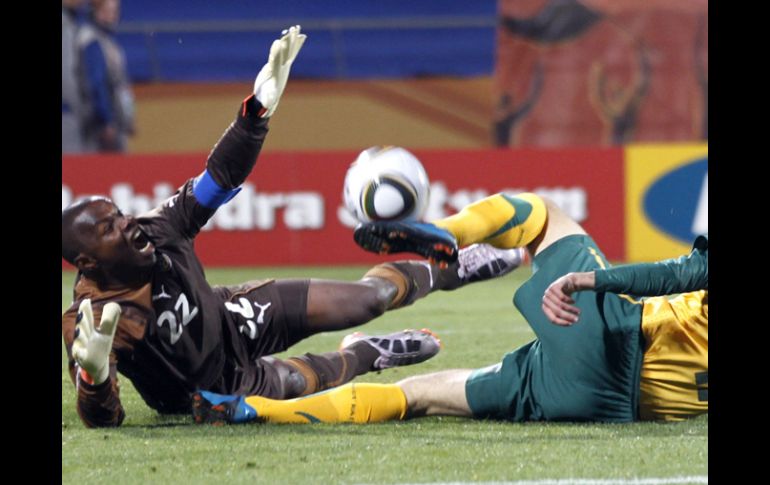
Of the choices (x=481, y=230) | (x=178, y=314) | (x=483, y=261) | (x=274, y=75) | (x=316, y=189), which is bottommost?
(x=178, y=314)

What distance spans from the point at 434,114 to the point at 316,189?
302 centimetres

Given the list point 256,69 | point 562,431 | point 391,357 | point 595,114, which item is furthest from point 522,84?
point 562,431

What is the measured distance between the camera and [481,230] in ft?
15.4

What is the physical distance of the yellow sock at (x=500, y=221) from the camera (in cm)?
464

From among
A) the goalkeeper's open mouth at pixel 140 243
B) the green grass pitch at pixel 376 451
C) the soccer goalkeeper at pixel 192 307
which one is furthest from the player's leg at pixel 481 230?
the goalkeeper's open mouth at pixel 140 243

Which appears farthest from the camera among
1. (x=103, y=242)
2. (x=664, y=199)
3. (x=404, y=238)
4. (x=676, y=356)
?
(x=664, y=199)

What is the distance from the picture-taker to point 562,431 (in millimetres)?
4598

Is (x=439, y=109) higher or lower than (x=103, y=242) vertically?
higher

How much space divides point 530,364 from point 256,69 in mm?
11225

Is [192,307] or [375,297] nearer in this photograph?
[192,307]

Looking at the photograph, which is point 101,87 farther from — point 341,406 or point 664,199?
point 341,406

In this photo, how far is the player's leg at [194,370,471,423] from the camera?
190 inches

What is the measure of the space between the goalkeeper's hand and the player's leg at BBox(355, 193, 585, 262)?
830mm

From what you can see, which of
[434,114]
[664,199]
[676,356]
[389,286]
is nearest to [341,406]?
[389,286]
